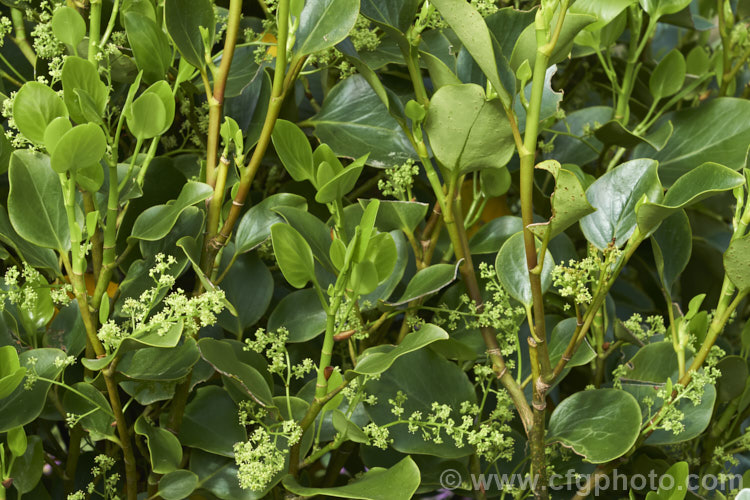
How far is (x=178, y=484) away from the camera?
1.25 ft

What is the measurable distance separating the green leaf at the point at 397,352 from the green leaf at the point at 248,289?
4.7 inches

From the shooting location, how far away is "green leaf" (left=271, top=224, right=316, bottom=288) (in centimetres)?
34

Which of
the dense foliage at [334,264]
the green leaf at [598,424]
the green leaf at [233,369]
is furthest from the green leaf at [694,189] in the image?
the green leaf at [233,369]

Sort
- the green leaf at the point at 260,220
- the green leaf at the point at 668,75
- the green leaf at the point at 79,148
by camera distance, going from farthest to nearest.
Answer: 1. the green leaf at the point at 668,75
2. the green leaf at the point at 260,220
3. the green leaf at the point at 79,148

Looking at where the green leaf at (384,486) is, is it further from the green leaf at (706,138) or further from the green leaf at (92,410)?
the green leaf at (706,138)

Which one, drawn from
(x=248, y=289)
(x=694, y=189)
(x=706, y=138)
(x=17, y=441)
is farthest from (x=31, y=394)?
(x=706, y=138)

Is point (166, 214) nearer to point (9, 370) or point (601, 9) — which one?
point (9, 370)

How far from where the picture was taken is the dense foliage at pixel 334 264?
0.35 metres

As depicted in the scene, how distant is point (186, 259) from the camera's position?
40cm

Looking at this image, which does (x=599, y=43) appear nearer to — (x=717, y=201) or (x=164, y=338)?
(x=717, y=201)

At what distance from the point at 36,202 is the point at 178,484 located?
166 millimetres

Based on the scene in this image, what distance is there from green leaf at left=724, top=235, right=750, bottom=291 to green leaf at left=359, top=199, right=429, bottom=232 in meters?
0.16

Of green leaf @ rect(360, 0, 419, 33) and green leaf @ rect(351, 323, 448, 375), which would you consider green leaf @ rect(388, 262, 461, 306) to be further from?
green leaf @ rect(360, 0, 419, 33)

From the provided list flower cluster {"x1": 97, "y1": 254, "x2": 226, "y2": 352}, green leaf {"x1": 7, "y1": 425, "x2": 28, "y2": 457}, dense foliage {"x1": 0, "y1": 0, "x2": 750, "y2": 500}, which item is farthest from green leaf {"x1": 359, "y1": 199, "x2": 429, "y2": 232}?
green leaf {"x1": 7, "y1": 425, "x2": 28, "y2": 457}
